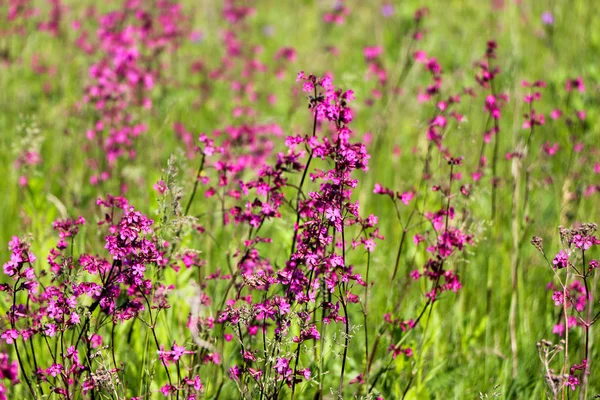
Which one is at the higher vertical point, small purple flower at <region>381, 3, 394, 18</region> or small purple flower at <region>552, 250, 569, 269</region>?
small purple flower at <region>381, 3, 394, 18</region>

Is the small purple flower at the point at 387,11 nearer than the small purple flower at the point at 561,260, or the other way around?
the small purple flower at the point at 561,260

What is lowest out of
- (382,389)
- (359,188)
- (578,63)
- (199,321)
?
(382,389)

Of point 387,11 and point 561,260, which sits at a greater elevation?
point 387,11

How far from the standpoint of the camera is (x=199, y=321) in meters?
2.60

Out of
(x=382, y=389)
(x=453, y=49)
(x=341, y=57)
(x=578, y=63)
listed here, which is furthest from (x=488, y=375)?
(x=341, y=57)

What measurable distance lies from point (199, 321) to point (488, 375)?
1.37m

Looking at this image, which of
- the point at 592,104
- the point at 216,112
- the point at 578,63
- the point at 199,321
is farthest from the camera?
the point at 216,112

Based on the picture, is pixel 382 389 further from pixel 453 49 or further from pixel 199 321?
pixel 453 49

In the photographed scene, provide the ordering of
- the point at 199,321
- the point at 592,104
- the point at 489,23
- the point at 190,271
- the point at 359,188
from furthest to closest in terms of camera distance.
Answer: the point at 489,23 < the point at 359,188 < the point at 592,104 < the point at 190,271 < the point at 199,321

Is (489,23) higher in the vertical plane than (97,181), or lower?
higher

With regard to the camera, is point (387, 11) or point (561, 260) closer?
point (561, 260)

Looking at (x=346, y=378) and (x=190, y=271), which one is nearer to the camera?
(x=346, y=378)

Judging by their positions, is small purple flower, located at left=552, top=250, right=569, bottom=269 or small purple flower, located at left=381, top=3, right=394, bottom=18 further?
small purple flower, located at left=381, top=3, right=394, bottom=18

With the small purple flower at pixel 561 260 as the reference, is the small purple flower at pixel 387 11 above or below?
above
